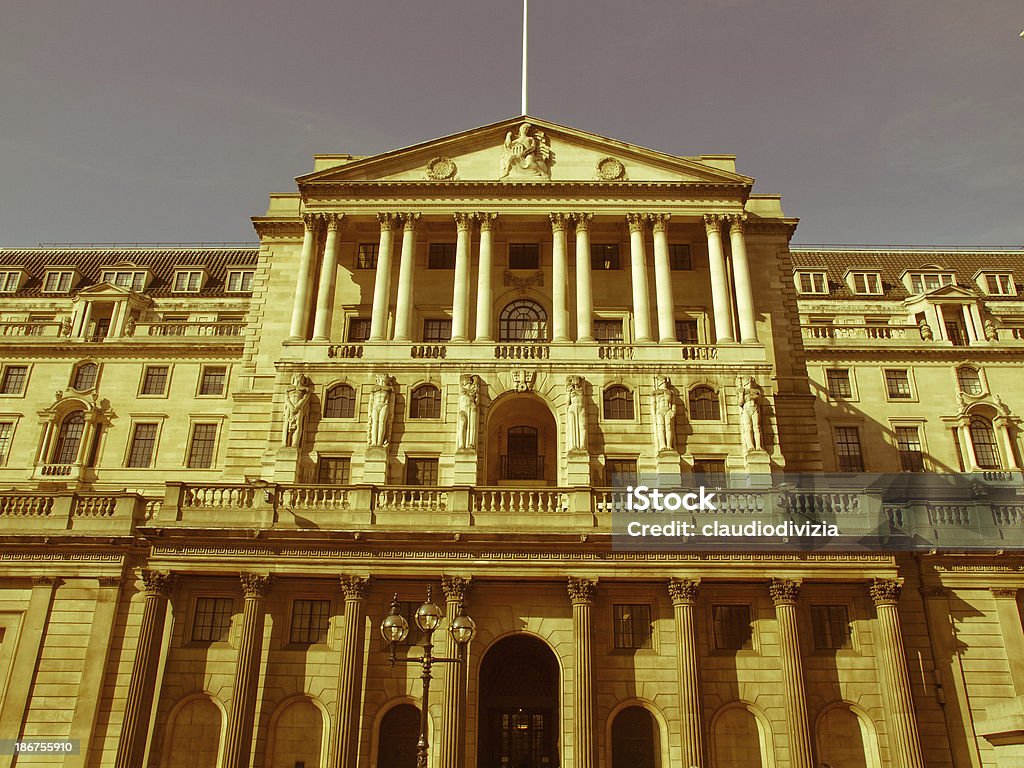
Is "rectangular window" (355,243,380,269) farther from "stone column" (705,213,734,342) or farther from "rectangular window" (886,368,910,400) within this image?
"rectangular window" (886,368,910,400)

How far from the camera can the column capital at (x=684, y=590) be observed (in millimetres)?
31219

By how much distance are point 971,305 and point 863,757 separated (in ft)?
130

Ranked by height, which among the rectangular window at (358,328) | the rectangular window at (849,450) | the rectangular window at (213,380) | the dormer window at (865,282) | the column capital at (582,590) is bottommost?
the column capital at (582,590)

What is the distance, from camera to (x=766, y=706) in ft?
101

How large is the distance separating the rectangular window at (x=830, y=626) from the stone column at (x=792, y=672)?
1603 mm

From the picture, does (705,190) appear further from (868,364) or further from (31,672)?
(31,672)

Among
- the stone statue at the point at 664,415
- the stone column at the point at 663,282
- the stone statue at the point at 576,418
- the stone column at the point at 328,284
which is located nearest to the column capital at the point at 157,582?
the stone column at the point at 328,284

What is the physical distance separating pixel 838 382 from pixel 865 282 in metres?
15.3

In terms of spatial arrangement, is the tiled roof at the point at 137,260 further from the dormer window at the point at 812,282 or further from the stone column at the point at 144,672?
the dormer window at the point at 812,282

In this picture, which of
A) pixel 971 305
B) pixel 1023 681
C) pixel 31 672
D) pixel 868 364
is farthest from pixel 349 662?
pixel 971 305

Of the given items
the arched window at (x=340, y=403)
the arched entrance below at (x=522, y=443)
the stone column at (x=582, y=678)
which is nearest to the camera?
the stone column at (x=582, y=678)

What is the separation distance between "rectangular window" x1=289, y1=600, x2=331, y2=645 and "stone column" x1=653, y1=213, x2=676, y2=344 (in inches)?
776

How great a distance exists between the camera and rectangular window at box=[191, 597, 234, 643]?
32250mm

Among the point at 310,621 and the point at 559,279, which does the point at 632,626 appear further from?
the point at 559,279
